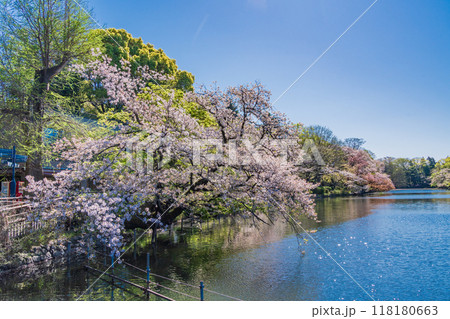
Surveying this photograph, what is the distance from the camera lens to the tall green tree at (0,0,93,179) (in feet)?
60.1

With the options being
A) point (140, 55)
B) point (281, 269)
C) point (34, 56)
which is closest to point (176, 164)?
point (281, 269)

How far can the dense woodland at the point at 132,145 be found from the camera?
46.0 ft

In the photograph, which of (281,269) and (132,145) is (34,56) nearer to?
(132,145)

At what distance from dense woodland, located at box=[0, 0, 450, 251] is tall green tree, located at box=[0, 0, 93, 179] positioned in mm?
58

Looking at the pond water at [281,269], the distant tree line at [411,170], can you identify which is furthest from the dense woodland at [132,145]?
the distant tree line at [411,170]

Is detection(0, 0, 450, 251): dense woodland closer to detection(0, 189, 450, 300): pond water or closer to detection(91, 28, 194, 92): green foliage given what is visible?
detection(0, 189, 450, 300): pond water

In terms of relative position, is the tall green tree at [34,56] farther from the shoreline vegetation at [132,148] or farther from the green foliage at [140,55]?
the green foliage at [140,55]

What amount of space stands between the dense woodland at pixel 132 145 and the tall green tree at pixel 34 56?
58 mm

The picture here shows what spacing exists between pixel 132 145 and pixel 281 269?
8.65 metres

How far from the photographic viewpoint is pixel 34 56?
62.7 ft

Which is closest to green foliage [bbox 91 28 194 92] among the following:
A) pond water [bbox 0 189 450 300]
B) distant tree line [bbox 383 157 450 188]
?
pond water [bbox 0 189 450 300]

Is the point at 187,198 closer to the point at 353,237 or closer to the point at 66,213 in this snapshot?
the point at 66,213

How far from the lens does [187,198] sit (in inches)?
612
